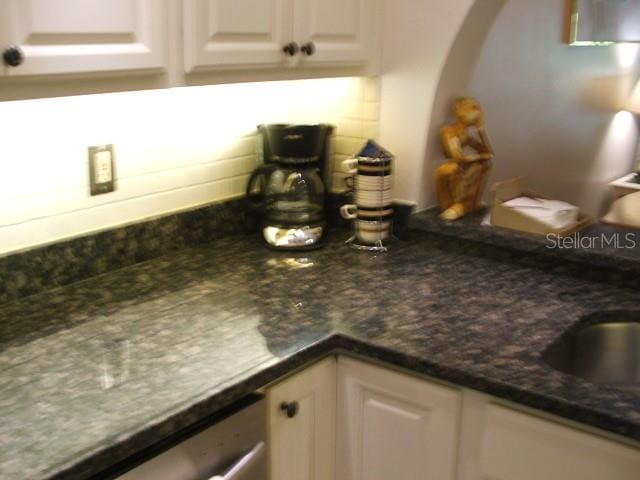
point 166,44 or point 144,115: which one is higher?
point 166,44

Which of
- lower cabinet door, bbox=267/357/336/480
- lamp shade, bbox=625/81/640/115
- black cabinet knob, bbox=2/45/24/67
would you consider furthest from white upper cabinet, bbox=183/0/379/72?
lamp shade, bbox=625/81/640/115

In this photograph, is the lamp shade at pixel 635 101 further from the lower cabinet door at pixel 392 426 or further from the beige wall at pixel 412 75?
the lower cabinet door at pixel 392 426

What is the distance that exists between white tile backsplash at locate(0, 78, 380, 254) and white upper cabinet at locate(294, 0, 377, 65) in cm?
18

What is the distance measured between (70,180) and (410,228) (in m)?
0.96

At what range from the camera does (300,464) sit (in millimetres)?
1592

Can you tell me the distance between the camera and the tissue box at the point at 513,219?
2.04 metres

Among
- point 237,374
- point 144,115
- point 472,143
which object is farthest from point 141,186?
point 472,143

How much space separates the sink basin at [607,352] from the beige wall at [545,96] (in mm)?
707


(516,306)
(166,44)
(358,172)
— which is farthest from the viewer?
(358,172)

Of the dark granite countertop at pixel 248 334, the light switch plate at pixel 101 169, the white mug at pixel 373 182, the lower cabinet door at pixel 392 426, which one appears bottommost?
the lower cabinet door at pixel 392 426

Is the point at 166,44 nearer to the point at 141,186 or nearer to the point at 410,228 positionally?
the point at 141,186

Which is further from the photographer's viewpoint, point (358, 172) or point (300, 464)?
point (358, 172)

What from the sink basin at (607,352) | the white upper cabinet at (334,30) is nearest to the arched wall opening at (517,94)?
the white upper cabinet at (334,30)

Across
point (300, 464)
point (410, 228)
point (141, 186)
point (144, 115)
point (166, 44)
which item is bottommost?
point (300, 464)
